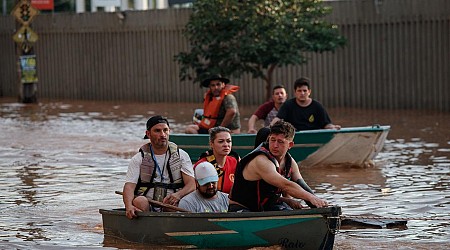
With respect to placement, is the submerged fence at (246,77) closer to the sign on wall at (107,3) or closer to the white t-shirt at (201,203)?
the sign on wall at (107,3)

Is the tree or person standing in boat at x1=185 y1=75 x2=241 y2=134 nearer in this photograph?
person standing in boat at x1=185 y1=75 x2=241 y2=134

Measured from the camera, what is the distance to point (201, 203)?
456 inches

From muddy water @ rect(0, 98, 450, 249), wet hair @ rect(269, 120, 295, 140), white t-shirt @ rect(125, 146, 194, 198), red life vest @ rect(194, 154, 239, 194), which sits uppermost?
wet hair @ rect(269, 120, 295, 140)

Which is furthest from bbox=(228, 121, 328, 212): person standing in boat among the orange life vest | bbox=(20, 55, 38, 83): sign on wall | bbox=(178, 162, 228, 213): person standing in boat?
bbox=(20, 55, 38, 83): sign on wall

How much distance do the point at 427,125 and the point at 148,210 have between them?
13224 millimetres

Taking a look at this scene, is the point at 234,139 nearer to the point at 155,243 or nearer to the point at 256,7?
the point at 155,243

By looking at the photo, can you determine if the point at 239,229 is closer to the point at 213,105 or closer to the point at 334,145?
the point at 334,145

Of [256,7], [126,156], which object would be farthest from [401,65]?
[126,156]

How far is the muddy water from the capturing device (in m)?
12.3

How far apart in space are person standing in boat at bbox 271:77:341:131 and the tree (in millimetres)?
8656

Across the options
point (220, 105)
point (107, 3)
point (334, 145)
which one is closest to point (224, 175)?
point (334, 145)

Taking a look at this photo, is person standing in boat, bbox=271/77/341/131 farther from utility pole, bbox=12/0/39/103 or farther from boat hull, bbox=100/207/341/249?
utility pole, bbox=12/0/39/103

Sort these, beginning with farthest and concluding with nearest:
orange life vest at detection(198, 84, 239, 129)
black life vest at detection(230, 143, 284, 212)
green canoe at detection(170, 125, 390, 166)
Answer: orange life vest at detection(198, 84, 239, 129), green canoe at detection(170, 125, 390, 166), black life vest at detection(230, 143, 284, 212)

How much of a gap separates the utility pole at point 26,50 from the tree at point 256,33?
7.80 meters
